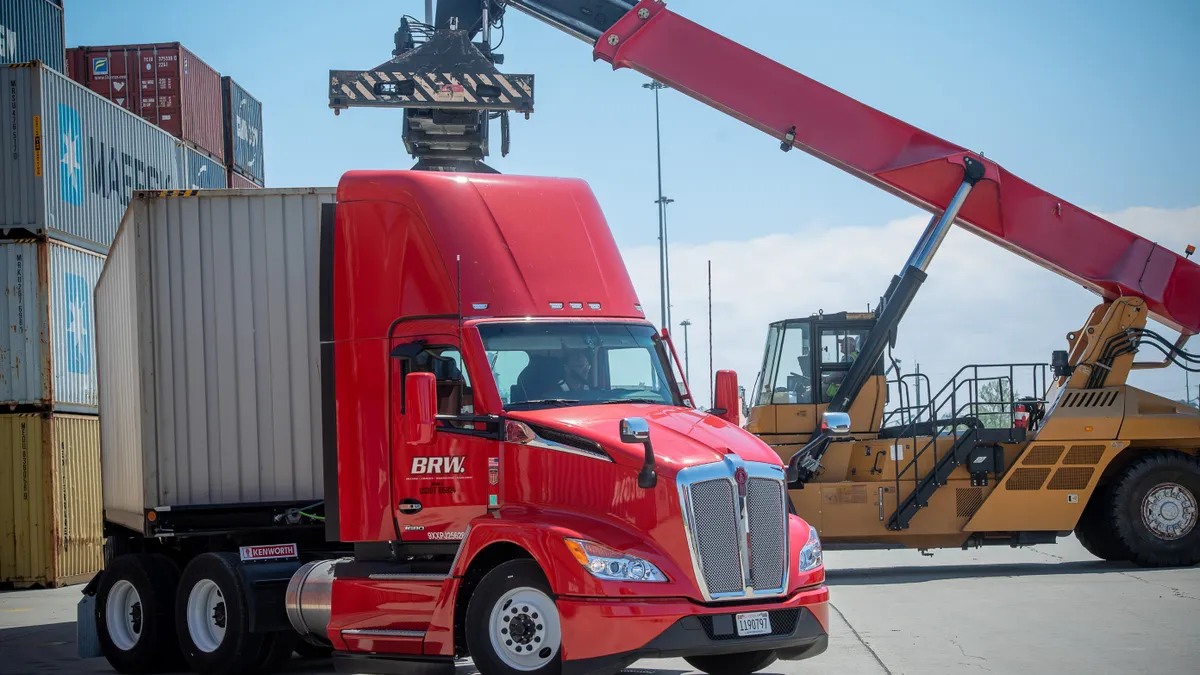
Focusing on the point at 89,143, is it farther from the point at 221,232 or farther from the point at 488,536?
the point at 488,536

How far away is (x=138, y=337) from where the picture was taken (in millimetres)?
12352

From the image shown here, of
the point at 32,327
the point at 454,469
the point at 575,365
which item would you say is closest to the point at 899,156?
the point at 575,365

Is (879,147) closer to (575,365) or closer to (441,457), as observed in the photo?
(575,365)

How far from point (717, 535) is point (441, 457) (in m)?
2.28

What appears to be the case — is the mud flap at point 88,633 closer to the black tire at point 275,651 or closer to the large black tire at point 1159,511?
the black tire at point 275,651

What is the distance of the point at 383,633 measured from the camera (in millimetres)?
10016

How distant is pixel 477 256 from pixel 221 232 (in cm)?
319

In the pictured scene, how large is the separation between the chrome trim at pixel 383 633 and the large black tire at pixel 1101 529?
39.1 feet

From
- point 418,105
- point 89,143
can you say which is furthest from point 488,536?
point 89,143

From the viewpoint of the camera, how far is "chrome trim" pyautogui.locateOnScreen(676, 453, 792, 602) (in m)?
8.75

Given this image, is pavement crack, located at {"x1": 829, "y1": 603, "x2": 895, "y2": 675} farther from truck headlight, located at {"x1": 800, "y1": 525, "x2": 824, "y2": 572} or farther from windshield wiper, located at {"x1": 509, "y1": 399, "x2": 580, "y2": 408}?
windshield wiper, located at {"x1": 509, "y1": 399, "x2": 580, "y2": 408}

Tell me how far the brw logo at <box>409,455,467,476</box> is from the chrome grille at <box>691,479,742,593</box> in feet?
6.32

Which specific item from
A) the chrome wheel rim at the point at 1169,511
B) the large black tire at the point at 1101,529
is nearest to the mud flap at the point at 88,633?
the large black tire at the point at 1101,529

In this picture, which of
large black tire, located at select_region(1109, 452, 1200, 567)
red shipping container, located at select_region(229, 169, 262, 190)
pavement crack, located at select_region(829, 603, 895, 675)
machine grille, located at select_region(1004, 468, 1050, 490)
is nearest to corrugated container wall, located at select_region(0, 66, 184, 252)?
red shipping container, located at select_region(229, 169, 262, 190)
